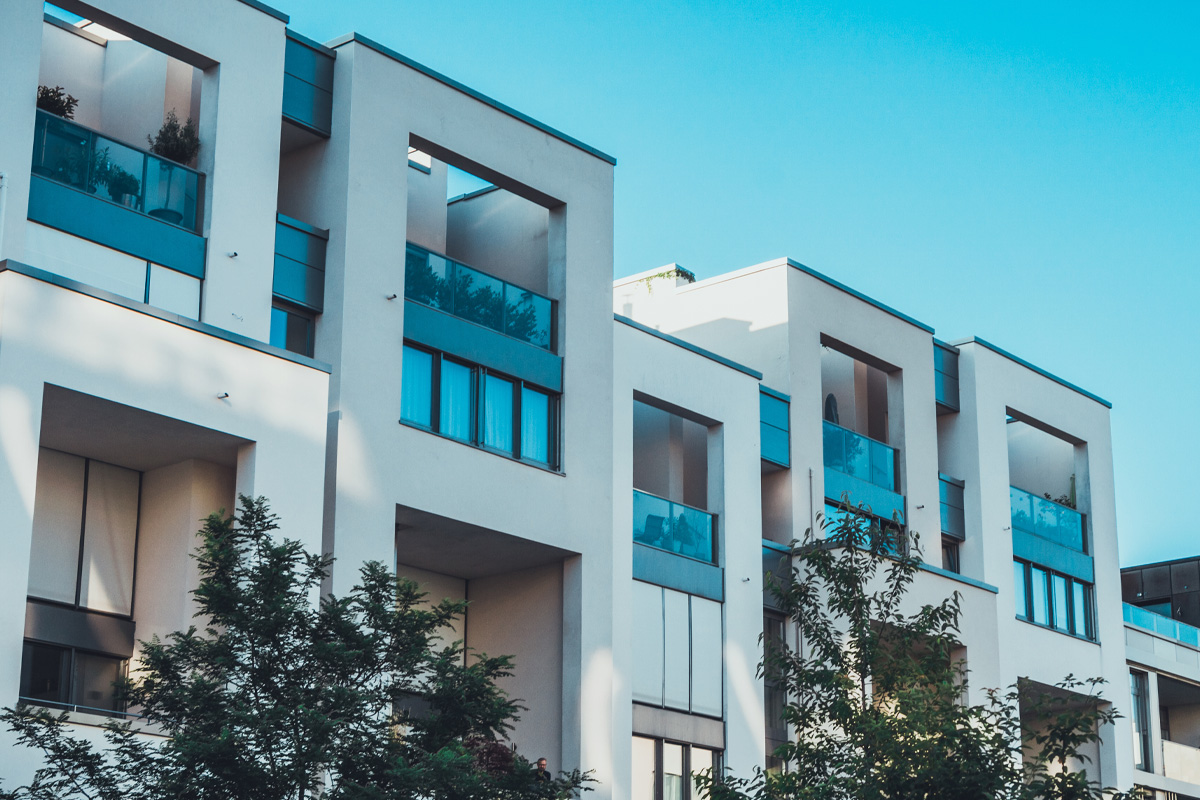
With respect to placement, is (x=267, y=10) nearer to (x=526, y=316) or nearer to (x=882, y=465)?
(x=526, y=316)

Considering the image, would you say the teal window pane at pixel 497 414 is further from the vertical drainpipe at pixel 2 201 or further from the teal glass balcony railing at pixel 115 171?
the vertical drainpipe at pixel 2 201

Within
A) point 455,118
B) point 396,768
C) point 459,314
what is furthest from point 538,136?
point 396,768

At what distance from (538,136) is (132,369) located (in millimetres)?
11661

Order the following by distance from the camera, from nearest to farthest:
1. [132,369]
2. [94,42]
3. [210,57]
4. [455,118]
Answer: [132,369] → [210,57] → [94,42] → [455,118]

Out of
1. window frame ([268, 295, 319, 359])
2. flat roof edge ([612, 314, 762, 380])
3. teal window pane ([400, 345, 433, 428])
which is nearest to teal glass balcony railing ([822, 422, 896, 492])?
flat roof edge ([612, 314, 762, 380])

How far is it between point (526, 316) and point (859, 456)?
11.9 meters

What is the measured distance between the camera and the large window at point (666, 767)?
1260 inches

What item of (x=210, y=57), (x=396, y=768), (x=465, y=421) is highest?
(x=210, y=57)

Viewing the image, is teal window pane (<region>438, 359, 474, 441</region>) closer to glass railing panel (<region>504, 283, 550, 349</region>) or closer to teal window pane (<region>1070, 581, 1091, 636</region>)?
glass railing panel (<region>504, 283, 550, 349</region>)

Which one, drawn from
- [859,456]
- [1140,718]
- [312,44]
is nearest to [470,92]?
[312,44]

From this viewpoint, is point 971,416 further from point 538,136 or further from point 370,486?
point 370,486

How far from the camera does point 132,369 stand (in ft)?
76.2

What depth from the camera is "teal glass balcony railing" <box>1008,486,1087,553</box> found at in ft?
147

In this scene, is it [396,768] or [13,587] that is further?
[13,587]
